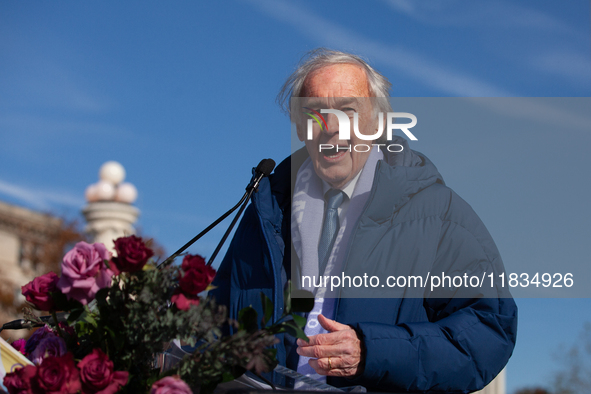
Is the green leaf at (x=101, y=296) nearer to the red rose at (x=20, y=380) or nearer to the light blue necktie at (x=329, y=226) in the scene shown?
the red rose at (x=20, y=380)

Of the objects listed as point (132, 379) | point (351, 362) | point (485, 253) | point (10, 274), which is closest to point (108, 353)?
point (132, 379)

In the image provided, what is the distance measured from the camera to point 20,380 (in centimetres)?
151

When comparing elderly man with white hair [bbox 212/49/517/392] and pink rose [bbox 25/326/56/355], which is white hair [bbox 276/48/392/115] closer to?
elderly man with white hair [bbox 212/49/517/392]

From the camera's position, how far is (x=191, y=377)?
1.55 m

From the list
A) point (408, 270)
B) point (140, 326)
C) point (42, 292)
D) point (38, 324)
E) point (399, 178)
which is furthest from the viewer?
point (399, 178)

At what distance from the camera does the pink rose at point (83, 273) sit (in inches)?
62.7

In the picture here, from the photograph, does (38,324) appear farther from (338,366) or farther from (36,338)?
(338,366)

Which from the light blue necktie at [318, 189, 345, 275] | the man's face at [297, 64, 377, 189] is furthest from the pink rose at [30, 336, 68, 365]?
the man's face at [297, 64, 377, 189]

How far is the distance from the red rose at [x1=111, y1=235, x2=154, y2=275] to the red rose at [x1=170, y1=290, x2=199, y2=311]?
4.2 inches

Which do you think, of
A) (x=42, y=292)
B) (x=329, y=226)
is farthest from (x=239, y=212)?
(x=42, y=292)

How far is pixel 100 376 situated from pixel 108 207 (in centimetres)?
1513

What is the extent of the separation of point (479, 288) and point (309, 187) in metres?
0.92

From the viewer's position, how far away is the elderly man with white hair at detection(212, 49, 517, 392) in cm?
223

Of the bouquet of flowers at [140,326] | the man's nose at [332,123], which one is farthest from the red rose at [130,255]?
the man's nose at [332,123]
